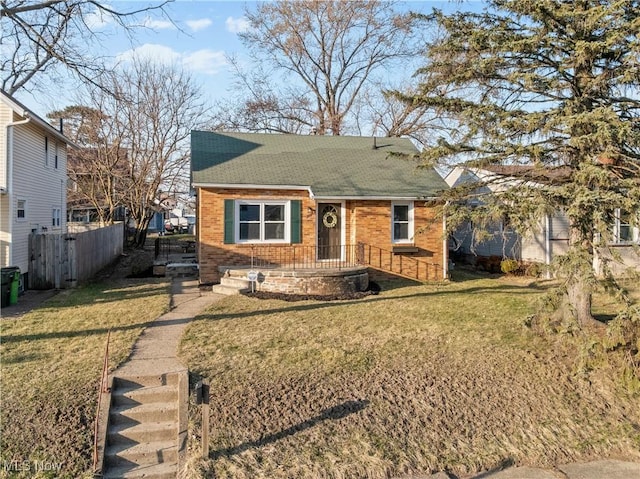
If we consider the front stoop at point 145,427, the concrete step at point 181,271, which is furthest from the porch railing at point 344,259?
the front stoop at point 145,427

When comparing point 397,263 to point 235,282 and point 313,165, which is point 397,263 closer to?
point 313,165

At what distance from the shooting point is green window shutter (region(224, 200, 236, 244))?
13.8 metres

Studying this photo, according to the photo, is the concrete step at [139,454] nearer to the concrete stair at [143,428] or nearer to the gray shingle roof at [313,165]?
the concrete stair at [143,428]

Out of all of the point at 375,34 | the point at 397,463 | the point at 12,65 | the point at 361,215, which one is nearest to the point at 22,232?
the point at 12,65

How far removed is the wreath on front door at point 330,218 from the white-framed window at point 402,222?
1.93 meters

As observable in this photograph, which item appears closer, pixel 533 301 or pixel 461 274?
pixel 533 301

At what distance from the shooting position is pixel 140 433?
5.31m

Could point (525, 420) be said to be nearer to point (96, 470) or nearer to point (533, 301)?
point (533, 301)

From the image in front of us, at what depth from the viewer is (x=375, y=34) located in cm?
3038

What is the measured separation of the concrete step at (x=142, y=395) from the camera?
5.71 metres

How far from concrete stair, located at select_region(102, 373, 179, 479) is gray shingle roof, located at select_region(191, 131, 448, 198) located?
8.20m

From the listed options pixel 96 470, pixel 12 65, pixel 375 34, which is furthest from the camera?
pixel 375 34

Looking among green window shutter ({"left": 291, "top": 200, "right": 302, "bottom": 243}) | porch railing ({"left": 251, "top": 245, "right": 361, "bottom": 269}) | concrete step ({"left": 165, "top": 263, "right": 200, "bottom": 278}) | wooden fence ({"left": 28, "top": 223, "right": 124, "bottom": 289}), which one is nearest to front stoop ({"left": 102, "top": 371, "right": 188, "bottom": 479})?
porch railing ({"left": 251, "top": 245, "right": 361, "bottom": 269})

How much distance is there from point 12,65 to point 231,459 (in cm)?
1274
